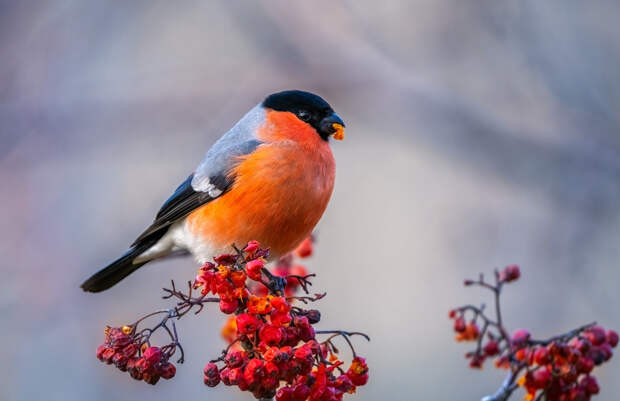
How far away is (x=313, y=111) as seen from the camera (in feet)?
10.4

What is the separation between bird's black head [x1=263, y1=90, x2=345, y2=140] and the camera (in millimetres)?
3102

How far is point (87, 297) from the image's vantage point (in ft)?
15.0

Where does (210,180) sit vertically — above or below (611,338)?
above

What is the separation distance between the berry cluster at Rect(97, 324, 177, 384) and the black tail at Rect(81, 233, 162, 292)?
135 cm

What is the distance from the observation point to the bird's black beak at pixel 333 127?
3082 millimetres

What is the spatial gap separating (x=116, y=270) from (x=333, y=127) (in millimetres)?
1156

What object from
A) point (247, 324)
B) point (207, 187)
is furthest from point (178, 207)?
point (247, 324)

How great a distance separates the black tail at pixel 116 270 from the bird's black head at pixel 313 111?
830 millimetres

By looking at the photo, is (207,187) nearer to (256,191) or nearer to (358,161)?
(256,191)

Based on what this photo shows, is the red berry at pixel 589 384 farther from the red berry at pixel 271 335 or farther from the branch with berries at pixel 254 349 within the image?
the red berry at pixel 271 335

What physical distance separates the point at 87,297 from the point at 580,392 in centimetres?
337

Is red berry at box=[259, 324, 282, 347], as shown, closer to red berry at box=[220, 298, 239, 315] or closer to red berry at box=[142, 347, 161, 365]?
red berry at box=[220, 298, 239, 315]

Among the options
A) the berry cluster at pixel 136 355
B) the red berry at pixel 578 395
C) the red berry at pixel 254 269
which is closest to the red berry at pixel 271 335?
the red berry at pixel 254 269

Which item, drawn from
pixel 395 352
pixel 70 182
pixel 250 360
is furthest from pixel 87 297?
pixel 250 360
